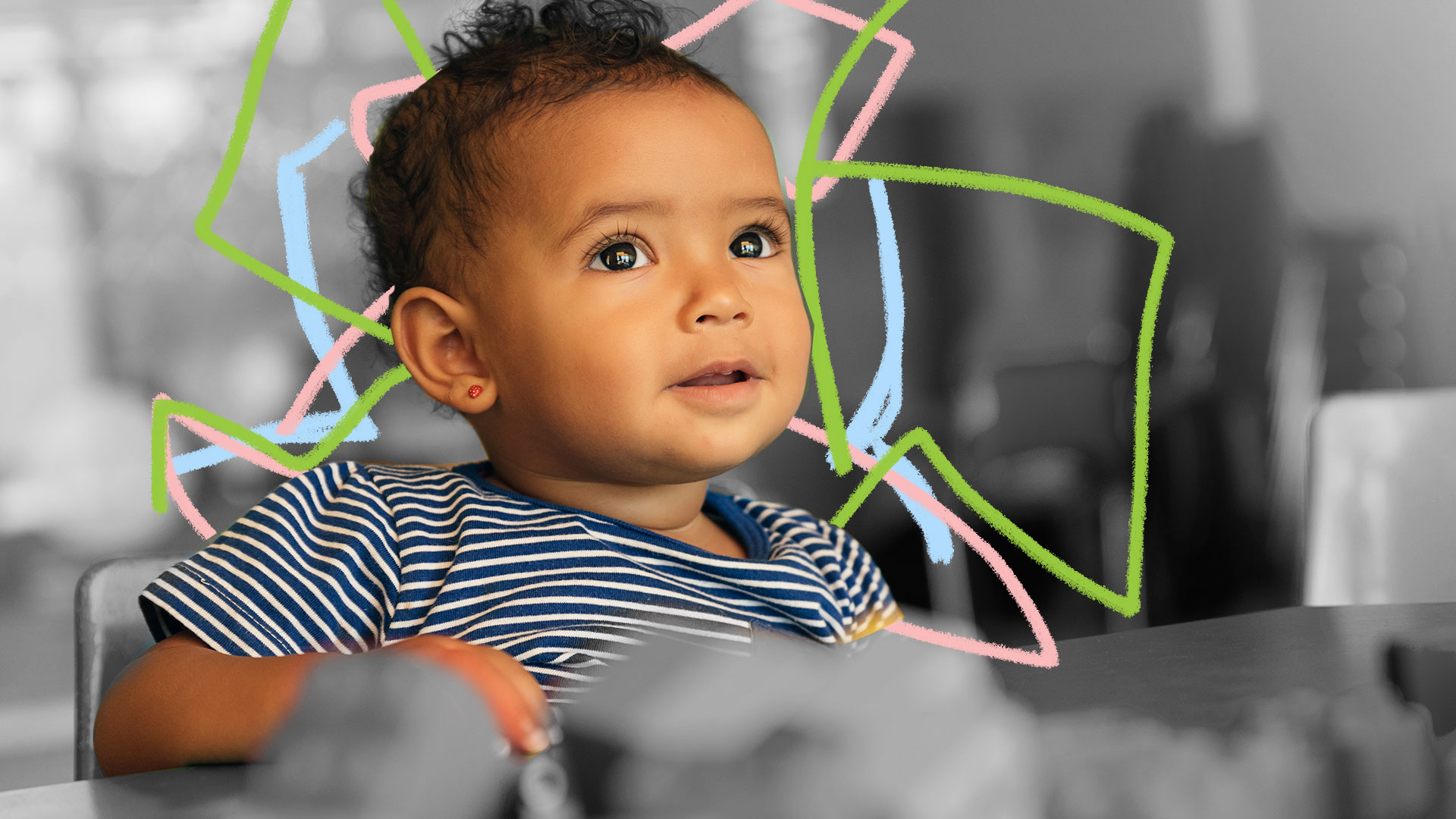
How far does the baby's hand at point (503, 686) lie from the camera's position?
0.94 ft

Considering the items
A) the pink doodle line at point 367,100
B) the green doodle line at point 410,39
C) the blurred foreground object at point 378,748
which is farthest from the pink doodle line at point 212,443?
the blurred foreground object at point 378,748

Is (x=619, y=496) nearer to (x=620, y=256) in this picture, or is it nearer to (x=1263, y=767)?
(x=620, y=256)

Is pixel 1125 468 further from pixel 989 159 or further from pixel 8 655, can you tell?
pixel 8 655

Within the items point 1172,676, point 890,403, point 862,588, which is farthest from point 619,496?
point 890,403

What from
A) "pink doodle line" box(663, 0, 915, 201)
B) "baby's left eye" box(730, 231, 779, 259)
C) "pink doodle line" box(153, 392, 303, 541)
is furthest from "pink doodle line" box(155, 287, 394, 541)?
"pink doodle line" box(663, 0, 915, 201)

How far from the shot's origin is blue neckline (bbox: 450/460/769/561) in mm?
632

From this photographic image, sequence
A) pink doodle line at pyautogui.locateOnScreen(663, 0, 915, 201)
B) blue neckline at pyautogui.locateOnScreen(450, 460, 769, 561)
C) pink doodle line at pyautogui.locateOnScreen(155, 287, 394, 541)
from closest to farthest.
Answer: blue neckline at pyautogui.locateOnScreen(450, 460, 769, 561), pink doodle line at pyautogui.locateOnScreen(155, 287, 394, 541), pink doodle line at pyautogui.locateOnScreen(663, 0, 915, 201)

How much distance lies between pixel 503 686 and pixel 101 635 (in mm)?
527

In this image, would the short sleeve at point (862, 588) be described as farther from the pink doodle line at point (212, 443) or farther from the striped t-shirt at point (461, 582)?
the pink doodle line at point (212, 443)

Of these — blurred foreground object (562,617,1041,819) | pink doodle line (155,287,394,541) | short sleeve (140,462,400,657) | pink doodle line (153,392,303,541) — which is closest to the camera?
blurred foreground object (562,617,1041,819)

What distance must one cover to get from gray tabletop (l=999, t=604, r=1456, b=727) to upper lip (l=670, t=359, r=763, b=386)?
0.62 ft

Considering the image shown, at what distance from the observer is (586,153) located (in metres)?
0.61

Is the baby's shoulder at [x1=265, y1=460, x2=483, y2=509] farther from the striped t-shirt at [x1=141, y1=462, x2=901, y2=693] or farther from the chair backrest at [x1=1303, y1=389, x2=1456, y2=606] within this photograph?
the chair backrest at [x1=1303, y1=389, x2=1456, y2=606]

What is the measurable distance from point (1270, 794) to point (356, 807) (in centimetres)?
17
